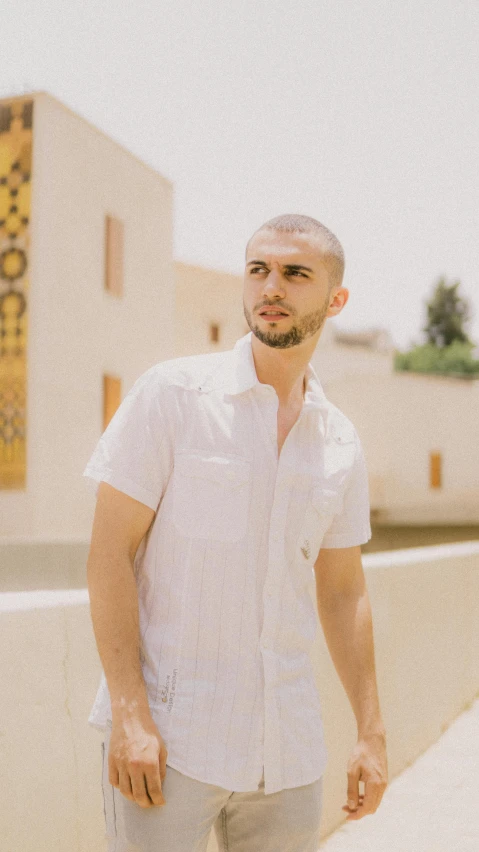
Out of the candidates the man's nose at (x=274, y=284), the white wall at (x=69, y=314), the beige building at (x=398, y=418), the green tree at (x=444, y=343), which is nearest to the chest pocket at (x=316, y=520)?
the man's nose at (x=274, y=284)

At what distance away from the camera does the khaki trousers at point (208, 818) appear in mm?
1732

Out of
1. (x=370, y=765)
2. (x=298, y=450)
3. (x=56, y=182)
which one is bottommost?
(x=370, y=765)

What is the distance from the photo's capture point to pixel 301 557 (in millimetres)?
1973

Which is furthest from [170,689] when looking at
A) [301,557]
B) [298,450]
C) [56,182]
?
[56,182]

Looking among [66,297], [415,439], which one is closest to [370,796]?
[66,297]

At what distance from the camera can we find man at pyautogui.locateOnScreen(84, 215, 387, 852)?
1.74m

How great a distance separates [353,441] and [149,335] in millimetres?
20208

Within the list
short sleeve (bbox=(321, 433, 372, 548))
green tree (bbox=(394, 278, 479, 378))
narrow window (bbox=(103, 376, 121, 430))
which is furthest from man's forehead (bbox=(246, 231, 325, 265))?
green tree (bbox=(394, 278, 479, 378))

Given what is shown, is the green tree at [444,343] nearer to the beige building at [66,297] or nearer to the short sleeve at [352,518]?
the beige building at [66,297]

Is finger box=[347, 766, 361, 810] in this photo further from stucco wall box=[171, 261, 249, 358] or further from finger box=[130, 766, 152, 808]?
stucco wall box=[171, 261, 249, 358]

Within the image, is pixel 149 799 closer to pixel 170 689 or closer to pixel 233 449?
pixel 170 689

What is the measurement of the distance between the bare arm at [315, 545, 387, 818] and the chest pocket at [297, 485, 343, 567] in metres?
0.18

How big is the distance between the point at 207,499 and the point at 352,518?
0.49m

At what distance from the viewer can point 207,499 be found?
1.84 meters
